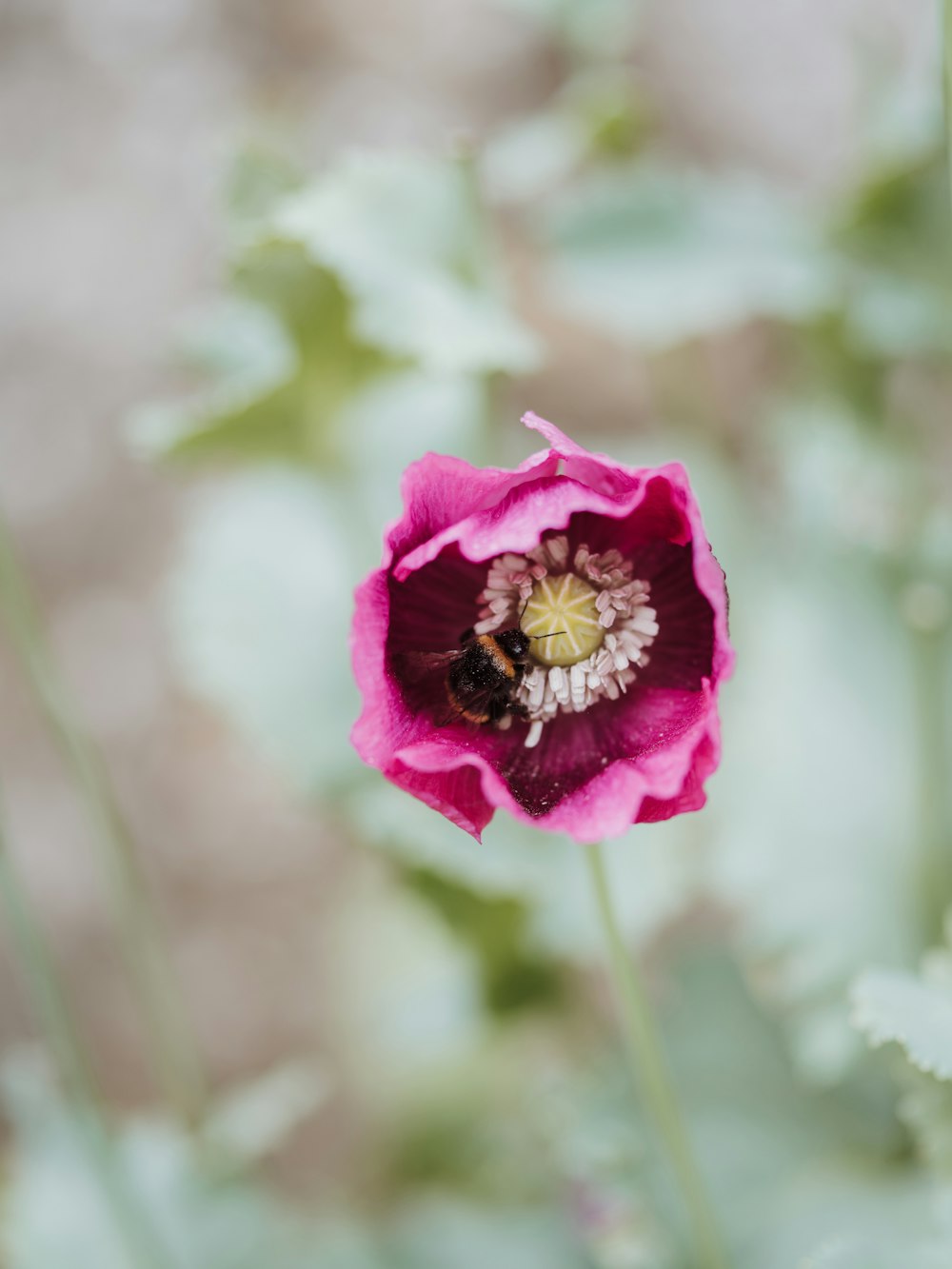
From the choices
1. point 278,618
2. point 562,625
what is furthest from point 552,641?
point 278,618

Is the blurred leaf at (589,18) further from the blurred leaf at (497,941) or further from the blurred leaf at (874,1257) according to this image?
the blurred leaf at (874,1257)

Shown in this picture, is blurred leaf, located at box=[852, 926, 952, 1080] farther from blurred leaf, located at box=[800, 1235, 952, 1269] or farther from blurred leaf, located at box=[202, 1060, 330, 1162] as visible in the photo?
blurred leaf, located at box=[202, 1060, 330, 1162]

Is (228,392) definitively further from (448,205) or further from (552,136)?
(552,136)

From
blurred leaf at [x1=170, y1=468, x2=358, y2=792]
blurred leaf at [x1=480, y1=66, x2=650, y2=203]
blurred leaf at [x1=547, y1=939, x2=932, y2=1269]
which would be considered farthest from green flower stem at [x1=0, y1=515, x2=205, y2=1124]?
blurred leaf at [x1=480, y1=66, x2=650, y2=203]

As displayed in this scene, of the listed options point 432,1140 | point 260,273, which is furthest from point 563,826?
point 432,1140

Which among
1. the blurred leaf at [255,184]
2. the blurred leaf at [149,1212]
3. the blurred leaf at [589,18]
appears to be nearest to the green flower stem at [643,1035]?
the blurred leaf at [149,1212]

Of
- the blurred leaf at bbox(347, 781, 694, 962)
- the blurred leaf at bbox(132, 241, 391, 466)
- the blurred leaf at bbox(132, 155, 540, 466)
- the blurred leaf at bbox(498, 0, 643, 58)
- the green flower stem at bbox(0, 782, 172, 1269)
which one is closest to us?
the green flower stem at bbox(0, 782, 172, 1269)
